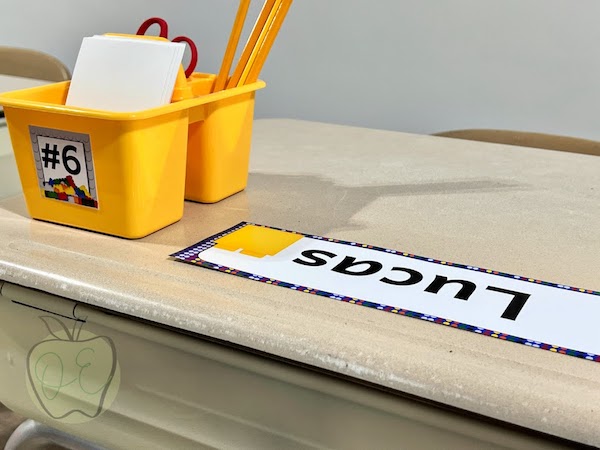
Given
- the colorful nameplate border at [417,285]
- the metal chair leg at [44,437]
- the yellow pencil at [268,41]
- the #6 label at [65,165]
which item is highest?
the yellow pencil at [268,41]

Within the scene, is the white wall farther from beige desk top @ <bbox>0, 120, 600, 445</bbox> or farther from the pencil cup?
the pencil cup

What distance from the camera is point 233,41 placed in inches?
29.6

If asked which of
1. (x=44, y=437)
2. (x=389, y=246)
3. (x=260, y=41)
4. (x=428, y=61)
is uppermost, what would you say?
(x=260, y=41)

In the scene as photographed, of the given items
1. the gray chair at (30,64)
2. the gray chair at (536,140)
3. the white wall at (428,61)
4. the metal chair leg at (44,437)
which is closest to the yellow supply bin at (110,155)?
the metal chair leg at (44,437)

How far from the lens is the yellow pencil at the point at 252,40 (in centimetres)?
75

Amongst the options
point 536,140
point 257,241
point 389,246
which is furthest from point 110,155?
point 536,140

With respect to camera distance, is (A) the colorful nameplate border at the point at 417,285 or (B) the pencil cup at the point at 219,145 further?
(B) the pencil cup at the point at 219,145

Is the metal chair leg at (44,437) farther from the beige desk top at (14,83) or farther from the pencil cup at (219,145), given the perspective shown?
the beige desk top at (14,83)

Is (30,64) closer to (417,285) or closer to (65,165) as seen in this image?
(65,165)

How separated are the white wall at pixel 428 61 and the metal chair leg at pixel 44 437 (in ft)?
5.15

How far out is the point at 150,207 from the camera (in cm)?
71

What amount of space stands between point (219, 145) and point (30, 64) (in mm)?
1408

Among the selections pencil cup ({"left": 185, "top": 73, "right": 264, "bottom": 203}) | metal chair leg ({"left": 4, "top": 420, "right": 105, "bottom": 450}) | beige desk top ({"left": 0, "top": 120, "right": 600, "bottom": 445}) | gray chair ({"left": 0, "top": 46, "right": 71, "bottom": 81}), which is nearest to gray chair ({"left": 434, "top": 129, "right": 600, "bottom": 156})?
beige desk top ({"left": 0, "top": 120, "right": 600, "bottom": 445})

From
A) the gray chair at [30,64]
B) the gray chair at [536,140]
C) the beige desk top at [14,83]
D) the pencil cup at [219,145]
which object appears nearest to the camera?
the pencil cup at [219,145]
